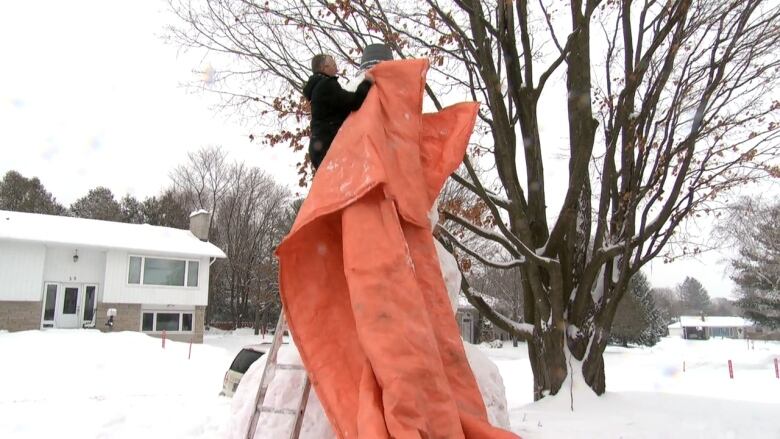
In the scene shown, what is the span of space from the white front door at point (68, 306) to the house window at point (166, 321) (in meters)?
2.72

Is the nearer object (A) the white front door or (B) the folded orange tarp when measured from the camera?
(B) the folded orange tarp

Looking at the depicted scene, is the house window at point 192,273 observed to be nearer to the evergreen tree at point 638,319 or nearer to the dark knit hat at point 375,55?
the dark knit hat at point 375,55

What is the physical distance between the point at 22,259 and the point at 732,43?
81.7 ft

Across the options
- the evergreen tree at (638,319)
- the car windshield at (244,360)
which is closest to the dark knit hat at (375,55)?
the car windshield at (244,360)

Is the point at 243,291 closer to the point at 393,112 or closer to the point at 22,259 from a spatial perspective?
the point at 22,259

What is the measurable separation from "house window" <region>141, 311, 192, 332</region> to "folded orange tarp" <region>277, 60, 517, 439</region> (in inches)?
988

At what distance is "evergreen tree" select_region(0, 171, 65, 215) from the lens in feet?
124

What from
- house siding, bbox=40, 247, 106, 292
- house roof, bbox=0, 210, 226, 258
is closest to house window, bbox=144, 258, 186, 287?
house roof, bbox=0, 210, 226, 258

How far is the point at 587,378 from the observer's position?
729 centimetres

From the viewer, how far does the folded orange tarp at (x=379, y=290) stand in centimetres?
251

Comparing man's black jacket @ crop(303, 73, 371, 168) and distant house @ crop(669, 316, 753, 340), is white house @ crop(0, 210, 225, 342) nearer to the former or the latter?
man's black jacket @ crop(303, 73, 371, 168)

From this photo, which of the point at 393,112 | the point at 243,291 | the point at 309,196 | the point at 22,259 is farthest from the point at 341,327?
the point at 243,291

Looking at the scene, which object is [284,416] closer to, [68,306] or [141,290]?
[141,290]

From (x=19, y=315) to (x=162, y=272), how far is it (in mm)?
5772
